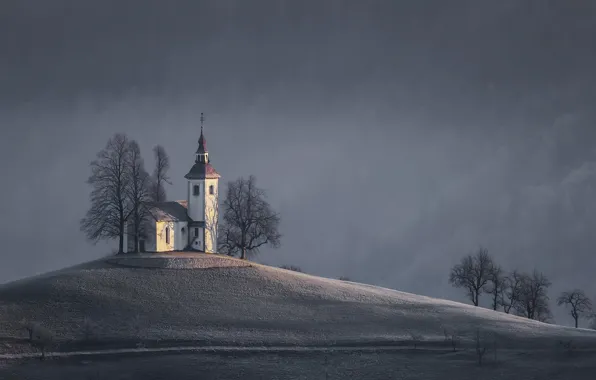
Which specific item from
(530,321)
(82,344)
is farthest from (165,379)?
(530,321)

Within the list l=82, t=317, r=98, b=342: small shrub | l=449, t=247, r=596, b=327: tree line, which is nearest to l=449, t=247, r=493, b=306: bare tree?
l=449, t=247, r=596, b=327: tree line

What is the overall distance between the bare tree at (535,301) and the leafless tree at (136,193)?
4033 cm

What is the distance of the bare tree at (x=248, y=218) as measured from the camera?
13675 cm

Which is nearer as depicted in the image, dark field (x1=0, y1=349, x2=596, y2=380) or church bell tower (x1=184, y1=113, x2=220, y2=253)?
dark field (x1=0, y1=349, x2=596, y2=380)

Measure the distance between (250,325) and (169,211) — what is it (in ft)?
73.1

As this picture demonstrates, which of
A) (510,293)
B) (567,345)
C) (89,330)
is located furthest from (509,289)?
(89,330)

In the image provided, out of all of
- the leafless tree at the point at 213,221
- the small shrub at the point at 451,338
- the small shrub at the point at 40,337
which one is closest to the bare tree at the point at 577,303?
the small shrub at the point at 451,338

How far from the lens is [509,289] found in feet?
458

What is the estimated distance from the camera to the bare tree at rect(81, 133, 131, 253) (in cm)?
13162

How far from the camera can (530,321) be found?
420 ft

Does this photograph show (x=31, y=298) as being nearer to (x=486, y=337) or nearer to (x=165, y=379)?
(x=165, y=379)

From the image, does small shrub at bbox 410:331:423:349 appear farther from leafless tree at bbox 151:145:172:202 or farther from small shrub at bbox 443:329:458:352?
leafless tree at bbox 151:145:172:202

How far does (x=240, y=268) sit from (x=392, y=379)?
→ 88.5 ft

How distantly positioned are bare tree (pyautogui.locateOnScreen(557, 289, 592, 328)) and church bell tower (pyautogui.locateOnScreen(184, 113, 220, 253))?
3679 centimetres
